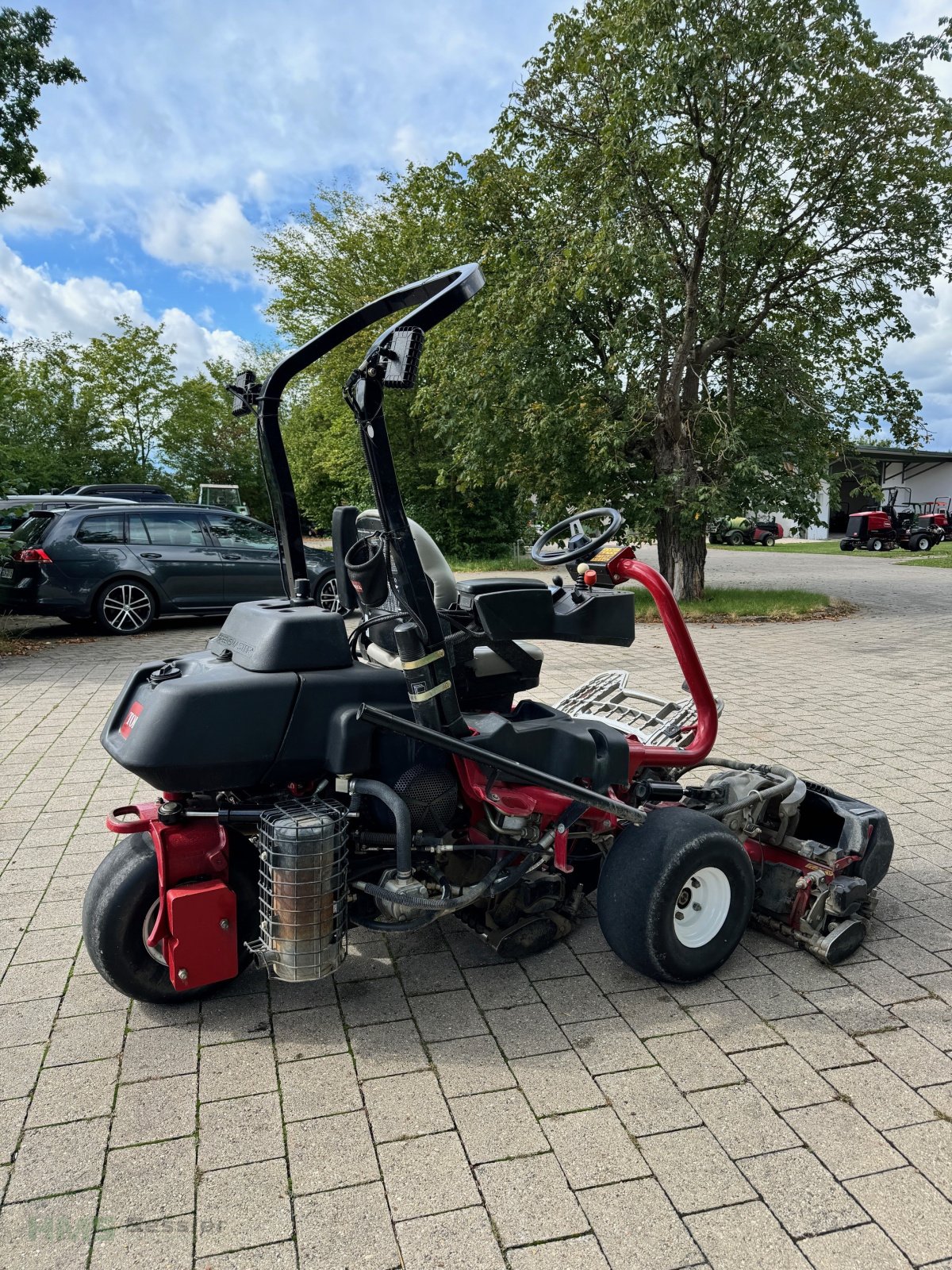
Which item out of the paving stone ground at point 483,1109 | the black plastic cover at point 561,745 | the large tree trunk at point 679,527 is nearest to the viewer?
the paving stone ground at point 483,1109

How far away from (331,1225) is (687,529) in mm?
12007

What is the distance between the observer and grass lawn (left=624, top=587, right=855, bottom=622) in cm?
1338

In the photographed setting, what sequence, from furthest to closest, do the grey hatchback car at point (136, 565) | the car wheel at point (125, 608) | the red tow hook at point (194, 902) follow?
the car wheel at point (125, 608) → the grey hatchback car at point (136, 565) → the red tow hook at point (194, 902)

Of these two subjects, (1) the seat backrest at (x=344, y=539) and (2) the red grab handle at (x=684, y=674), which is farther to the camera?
(2) the red grab handle at (x=684, y=674)

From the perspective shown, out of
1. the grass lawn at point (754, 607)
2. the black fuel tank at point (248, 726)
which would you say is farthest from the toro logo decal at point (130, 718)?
the grass lawn at point (754, 607)

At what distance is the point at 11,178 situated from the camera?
11898 millimetres

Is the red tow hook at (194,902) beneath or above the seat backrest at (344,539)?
beneath

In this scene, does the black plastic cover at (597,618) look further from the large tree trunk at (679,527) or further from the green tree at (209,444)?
the green tree at (209,444)

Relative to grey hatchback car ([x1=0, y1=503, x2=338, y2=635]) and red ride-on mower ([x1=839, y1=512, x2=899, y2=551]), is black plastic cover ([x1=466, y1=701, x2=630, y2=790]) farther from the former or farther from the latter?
red ride-on mower ([x1=839, y1=512, x2=899, y2=551])

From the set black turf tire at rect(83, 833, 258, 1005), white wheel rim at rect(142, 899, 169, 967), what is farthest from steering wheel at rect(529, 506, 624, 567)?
white wheel rim at rect(142, 899, 169, 967)

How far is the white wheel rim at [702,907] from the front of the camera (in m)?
3.21

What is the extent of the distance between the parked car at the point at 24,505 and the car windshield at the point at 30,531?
9 cm

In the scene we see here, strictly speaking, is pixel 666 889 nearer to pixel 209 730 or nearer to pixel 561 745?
pixel 561 745

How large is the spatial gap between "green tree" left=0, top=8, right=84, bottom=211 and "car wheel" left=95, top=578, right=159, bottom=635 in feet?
17.1
